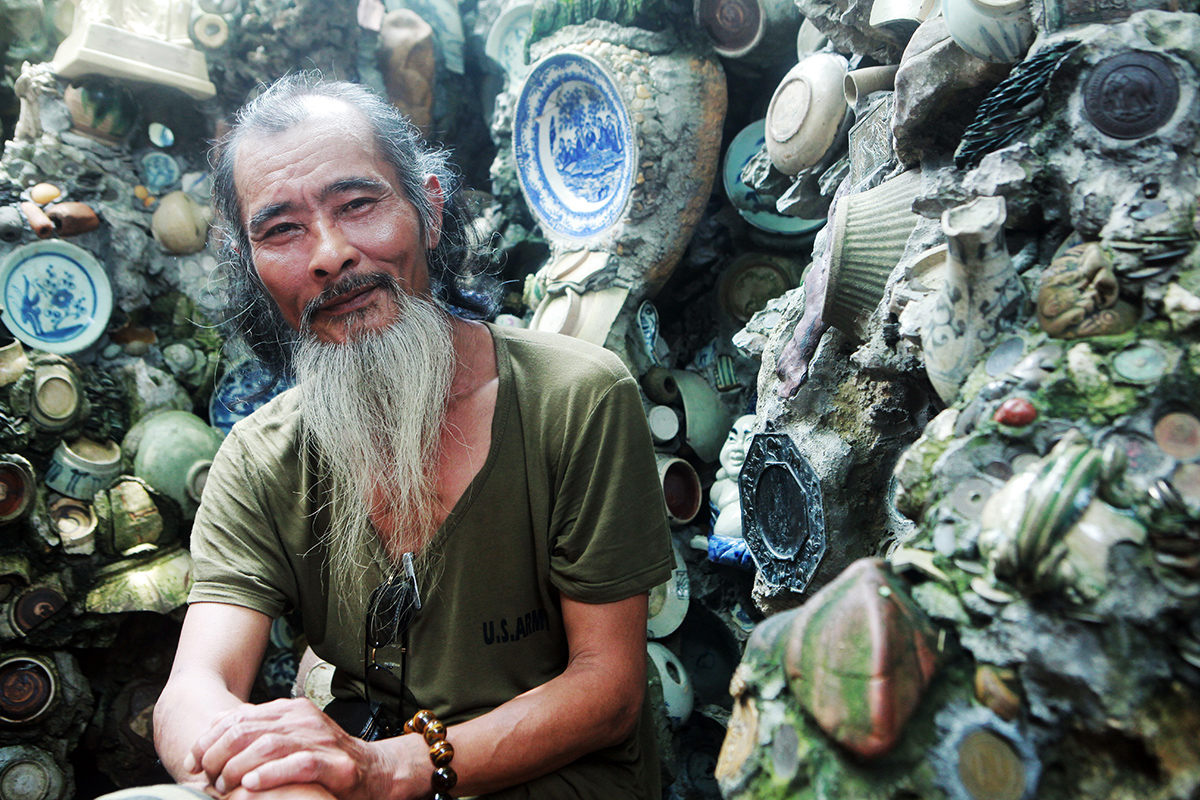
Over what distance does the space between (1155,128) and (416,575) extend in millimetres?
1281

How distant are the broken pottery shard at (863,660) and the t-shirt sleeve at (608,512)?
532 mm

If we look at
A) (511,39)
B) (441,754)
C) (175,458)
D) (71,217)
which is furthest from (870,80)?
(71,217)

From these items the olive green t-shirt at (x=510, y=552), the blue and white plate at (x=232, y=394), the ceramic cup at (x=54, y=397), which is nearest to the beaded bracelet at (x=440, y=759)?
the olive green t-shirt at (x=510, y=552)

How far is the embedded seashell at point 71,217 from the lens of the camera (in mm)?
3242

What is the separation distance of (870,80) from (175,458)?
9.30 ft

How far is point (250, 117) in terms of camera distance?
5.10 ft

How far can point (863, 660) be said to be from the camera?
0.79 m

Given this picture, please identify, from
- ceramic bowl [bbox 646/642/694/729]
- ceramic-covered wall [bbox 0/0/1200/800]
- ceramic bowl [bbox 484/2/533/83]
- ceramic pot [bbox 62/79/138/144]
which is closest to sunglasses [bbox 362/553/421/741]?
ceramic-covered wall [bbox 0/0/1200/800]

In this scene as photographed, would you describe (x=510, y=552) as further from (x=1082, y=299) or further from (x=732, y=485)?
(x=732, y=485)

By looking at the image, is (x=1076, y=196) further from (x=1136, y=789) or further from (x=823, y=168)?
(x=823, y=168)

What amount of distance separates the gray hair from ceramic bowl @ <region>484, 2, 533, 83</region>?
73.4 inches

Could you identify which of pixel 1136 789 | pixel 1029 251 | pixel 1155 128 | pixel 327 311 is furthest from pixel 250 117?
pixel 1136 789

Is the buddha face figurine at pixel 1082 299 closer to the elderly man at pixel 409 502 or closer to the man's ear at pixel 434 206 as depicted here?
the elderly man at pixel 409 502

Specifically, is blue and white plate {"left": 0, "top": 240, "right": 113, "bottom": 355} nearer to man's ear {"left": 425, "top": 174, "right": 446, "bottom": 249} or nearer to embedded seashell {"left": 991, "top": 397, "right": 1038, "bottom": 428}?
man's ear {"left": 425, "top": 174, "right": 446, "bottom": 249}
